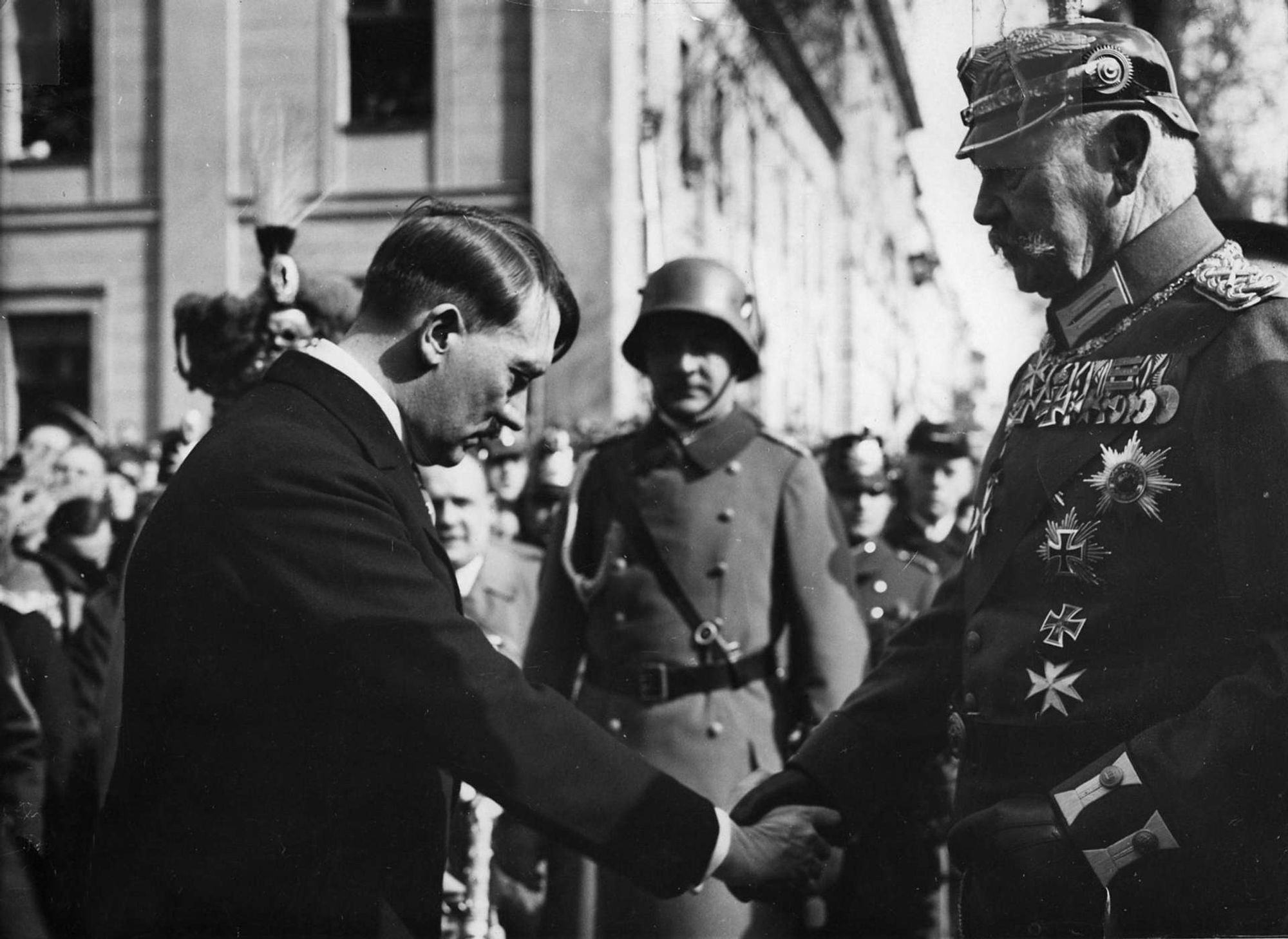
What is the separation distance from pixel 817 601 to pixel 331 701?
A: 2.62 metres

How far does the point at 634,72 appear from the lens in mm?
11953

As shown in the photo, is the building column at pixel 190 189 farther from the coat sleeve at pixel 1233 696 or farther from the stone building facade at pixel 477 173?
the coat sleeve at pixel 1233 696

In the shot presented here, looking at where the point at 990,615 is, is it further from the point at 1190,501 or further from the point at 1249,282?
the point at 1249,282

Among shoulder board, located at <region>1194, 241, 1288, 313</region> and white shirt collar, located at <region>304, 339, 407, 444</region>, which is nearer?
shoulder board, located at <region>1194, 241, 1288, 313</region>

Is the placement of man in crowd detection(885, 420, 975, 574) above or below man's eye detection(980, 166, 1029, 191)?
below

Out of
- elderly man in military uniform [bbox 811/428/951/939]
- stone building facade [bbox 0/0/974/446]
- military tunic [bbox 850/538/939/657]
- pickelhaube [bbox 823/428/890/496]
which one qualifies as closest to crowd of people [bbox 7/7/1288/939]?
elderly man in military uniform [bbox 811/428/951/939]

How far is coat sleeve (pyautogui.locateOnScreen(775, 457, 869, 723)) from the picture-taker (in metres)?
4.86

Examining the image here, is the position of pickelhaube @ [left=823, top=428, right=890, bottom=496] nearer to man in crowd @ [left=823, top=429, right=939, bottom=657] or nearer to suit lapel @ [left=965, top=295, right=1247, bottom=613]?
man in crowd @ [left=823, top=429, right=939, bottom=657]

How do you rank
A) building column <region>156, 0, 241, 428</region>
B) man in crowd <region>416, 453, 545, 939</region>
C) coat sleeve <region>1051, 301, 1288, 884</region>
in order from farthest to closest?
1. building column <region>156, 0, 241, 428</region>
2. man in crowd <region>416, 453, 545, 939</region>
3. coat sleeve <region>1051, 301, 1288, 884</region>

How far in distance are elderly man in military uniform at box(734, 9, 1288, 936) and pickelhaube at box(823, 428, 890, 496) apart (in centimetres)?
355

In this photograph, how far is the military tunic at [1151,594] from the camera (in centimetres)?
240

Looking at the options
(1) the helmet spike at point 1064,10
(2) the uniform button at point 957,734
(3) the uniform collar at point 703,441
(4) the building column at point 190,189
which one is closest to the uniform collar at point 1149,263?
(1) the helmet spike at point 1064,10

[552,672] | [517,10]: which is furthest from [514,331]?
[517,10]

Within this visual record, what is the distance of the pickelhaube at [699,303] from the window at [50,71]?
1909mm
